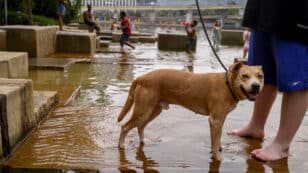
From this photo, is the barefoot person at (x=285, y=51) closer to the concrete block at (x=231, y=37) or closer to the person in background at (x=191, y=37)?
the person in background at (x=191, y=37)

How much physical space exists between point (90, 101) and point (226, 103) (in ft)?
9.44

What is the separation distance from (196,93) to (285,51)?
888mm

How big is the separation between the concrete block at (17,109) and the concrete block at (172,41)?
15.7m

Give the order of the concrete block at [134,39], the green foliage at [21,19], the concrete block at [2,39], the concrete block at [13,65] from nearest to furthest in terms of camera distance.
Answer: the concrete block at [13,65] → the concrete block at [2,39] → the green foliage at [21,19] → the concrete block at [134,39]

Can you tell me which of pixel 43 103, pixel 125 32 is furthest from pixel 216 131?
pixel 125 32

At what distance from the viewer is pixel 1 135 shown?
4055mm

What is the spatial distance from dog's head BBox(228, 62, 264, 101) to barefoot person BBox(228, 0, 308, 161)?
26 centimetres

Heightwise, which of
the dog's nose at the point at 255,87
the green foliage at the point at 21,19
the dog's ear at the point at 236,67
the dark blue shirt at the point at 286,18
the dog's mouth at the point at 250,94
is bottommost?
the green foliage at the point at 21,19

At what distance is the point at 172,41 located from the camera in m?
20.8

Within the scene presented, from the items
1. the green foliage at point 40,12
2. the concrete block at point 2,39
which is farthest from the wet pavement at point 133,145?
the green foliage at point 40,12

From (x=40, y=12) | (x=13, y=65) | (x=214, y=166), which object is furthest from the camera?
(x=40, y=12)

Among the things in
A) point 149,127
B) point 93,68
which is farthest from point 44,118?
point 93,68

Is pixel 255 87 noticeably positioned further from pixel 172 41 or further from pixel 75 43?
pixel 172 41

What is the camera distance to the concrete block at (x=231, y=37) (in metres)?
27.5
